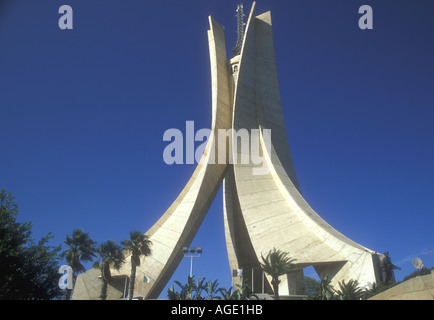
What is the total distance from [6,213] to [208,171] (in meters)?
11.2

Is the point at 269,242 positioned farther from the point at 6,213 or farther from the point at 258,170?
the point at 6,213

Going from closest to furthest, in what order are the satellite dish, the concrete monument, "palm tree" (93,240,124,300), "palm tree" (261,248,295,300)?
the satellite dish
"palm tree" (261,248,295,300)
the concrete monument
"palm tree" (93,240,124,300)

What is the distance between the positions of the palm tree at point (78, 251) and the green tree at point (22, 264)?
11.0 feet

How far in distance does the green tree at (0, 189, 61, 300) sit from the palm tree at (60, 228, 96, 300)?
3.34 metres

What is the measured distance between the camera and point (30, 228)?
14758mm

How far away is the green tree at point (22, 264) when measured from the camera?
42.8 feet

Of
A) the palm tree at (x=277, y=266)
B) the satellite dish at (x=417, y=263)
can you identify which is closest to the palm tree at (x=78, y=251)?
the palm tree at (x=277, y=266)

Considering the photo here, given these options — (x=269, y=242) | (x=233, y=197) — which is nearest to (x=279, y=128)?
(x=233, y=197)

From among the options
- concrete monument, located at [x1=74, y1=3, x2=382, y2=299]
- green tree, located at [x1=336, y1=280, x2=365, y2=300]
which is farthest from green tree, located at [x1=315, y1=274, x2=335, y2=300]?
concrete monument, located at [x1=74, y1=3, x2=382, y2=299]

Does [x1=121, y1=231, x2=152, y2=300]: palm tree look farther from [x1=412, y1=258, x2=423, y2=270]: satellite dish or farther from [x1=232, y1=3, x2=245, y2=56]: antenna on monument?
[x1=232, y1=3, x2=245, y2=56]: antenna on monument

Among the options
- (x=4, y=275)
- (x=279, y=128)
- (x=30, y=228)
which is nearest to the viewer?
(x=4, y=275)

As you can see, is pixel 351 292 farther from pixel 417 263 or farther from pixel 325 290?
pixel 417 263

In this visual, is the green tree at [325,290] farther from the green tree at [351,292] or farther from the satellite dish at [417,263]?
the satellite dish at [417,263]

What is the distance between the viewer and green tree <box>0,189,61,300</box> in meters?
13.0
